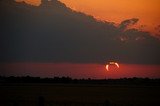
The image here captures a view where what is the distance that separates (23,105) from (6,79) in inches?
3122

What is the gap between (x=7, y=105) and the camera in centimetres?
1255

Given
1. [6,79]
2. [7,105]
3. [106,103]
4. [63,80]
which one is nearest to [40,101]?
[106,103]

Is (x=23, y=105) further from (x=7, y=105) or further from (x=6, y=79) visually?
(x=6, y=79)

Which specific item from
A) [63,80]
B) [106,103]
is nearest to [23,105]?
[106,103]

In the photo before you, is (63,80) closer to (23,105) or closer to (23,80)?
(23,80)

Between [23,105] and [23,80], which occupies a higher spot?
[23,80]

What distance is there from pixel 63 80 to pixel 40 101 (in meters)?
91.1

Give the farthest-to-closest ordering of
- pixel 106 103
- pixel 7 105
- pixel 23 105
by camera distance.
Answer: pixel 23 105
pixel 7 105
pixel 106 103

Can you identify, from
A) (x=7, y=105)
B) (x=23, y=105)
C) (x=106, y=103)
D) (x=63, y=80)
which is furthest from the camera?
(x=63, y=80)

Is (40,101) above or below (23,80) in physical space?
below

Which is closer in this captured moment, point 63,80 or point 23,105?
point 23,105

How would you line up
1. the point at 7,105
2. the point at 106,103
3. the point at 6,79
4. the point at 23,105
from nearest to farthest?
the point at 106,103 → the point at 7,105 → the point at 23,105 → the point at 6,79

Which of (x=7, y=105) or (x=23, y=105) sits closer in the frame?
(x=7, y=105)

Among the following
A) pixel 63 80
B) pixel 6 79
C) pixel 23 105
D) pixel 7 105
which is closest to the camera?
pixel 7 105
